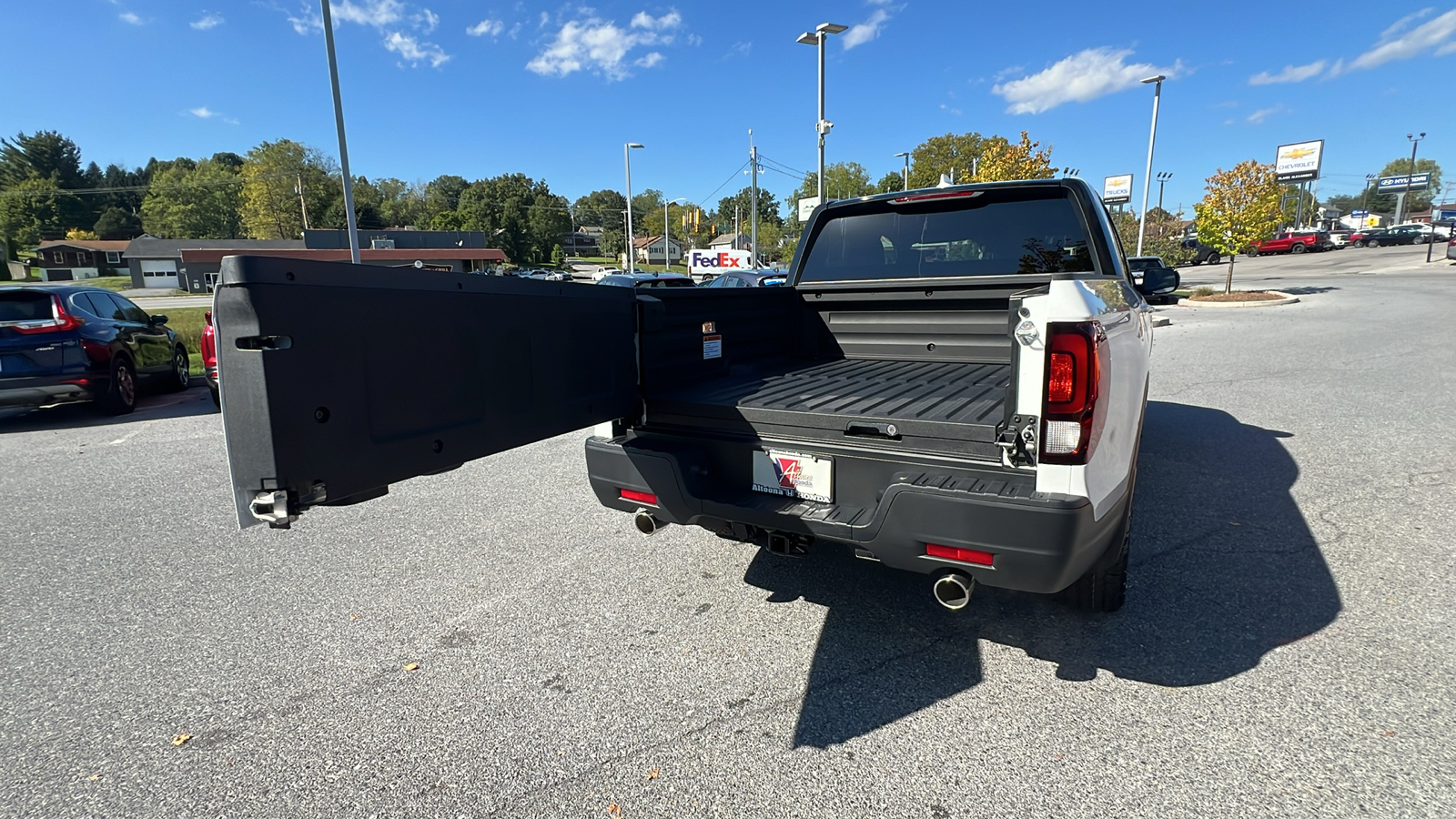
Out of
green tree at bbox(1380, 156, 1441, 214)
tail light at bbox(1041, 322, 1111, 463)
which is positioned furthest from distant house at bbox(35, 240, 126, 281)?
green tree at bbox(1380, 156, 1441, 214)

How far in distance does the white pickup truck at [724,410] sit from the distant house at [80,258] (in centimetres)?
10764

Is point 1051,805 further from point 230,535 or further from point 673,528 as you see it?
point 230,535

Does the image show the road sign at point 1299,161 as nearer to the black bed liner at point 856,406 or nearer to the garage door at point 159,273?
Answer: the black bed liner at point 856,406

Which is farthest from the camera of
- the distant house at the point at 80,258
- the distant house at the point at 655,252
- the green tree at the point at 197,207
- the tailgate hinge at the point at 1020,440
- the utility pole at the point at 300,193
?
the distant house at the point at 655,252

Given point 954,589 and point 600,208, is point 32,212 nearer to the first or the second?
point 600,208

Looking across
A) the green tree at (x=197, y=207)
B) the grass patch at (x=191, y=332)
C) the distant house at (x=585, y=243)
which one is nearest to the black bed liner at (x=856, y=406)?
the grass patch at (x=191, y=332)

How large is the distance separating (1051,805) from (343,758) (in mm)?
2220

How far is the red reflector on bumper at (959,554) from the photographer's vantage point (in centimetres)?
216

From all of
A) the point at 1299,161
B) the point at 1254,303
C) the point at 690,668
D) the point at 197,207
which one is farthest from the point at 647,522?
the point at 197,207

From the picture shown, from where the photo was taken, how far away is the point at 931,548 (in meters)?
2.23

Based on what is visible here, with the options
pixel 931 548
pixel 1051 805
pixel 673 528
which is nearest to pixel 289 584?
pixel 673 528

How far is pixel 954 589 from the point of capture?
2258 millimetres

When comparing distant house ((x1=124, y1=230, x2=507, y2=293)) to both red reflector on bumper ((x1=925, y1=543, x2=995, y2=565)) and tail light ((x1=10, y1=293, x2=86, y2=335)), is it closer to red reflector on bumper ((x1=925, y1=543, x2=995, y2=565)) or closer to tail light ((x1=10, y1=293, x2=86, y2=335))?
tail light ((x1=10, y1=293, x2=86, y2=335))

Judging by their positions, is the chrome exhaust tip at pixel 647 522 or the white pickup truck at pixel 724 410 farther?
the chrome exhaust tip at pixel 647 522
